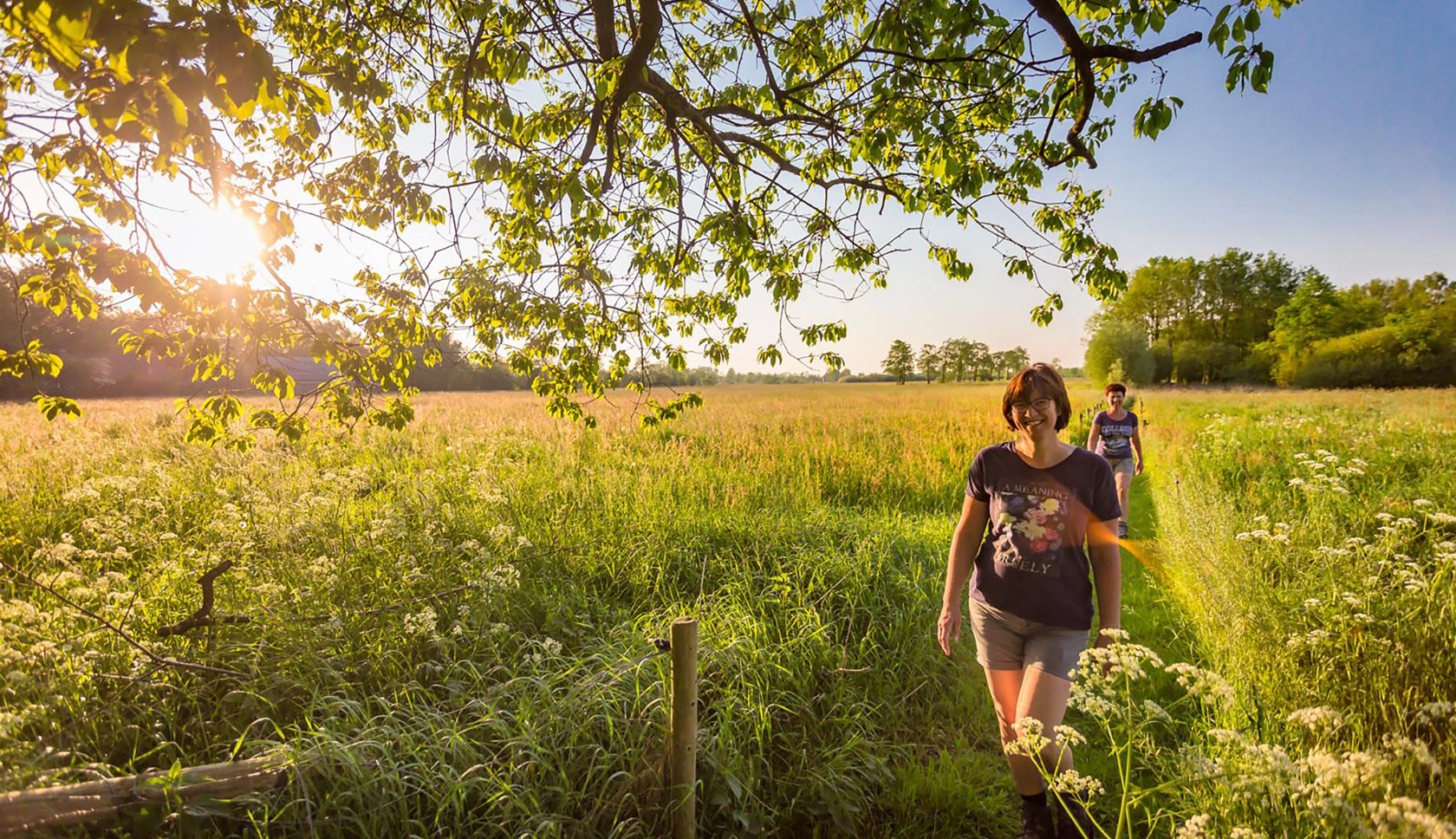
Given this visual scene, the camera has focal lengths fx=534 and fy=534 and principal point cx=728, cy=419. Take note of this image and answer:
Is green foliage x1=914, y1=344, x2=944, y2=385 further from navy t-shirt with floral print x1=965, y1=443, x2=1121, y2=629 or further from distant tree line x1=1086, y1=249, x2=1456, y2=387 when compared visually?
navy t-shirt with floral print x1=965, y1=443, x2=1121, y2=629

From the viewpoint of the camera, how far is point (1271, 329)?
54.9 metres

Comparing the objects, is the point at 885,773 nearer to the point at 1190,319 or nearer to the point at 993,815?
the point at 993,815

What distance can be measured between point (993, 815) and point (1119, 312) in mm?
69334

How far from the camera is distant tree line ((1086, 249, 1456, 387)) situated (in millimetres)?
32594

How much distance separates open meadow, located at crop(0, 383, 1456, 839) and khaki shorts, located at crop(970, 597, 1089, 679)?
203 millimetres

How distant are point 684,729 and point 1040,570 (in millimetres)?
1821

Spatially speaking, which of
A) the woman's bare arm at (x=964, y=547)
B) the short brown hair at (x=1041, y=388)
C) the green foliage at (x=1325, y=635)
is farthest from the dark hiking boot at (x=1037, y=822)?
the short brown hair at (x=1041, y=388)

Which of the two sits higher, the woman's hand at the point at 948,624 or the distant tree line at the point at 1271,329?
the distant tree line at the point at 1271,329

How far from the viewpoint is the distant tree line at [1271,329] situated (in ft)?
107

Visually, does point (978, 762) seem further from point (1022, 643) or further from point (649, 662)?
point (649, 662)

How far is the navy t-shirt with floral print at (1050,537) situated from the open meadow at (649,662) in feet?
1.34

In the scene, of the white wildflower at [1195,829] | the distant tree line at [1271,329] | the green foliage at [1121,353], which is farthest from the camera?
the green foliage at [1121,353]

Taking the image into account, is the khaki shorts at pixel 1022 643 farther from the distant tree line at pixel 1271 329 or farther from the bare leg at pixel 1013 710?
the distant tree line at pixel 1271 329

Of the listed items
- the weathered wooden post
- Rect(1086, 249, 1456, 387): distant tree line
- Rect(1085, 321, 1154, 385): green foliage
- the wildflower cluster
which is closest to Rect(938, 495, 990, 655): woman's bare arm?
the weathered wooden post
